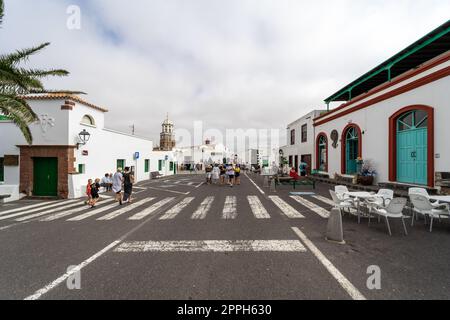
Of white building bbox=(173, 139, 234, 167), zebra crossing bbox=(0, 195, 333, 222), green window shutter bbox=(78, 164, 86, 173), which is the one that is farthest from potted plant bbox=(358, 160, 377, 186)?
white building bbox=(173, 139, 234, 167)

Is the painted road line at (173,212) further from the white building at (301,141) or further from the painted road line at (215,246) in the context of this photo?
the white building at (301,141)

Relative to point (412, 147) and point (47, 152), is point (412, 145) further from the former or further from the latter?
point (47, 152)

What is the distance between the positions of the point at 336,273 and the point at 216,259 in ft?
6.96

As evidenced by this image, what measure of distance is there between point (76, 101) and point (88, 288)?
12.5m

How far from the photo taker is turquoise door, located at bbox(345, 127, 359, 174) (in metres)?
15.7

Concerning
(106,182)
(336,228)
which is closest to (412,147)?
(336,228)

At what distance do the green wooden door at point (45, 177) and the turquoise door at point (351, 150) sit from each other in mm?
20835

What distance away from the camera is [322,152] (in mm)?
20734

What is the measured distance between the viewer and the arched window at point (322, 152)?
19.4 meters

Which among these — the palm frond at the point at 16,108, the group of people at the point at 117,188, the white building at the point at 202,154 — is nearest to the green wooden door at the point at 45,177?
the palm frond at the point at 16,108

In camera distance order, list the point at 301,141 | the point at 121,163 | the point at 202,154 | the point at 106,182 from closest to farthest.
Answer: the point at 106,182
the point at 121,163
the point at 301,141
the point at 202,154

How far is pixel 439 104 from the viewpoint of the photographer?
8961 millimetres

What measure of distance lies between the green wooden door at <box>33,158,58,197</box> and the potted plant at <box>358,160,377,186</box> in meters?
18.9

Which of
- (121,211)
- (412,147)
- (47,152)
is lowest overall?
(121,211)
